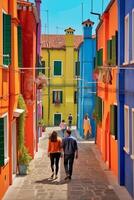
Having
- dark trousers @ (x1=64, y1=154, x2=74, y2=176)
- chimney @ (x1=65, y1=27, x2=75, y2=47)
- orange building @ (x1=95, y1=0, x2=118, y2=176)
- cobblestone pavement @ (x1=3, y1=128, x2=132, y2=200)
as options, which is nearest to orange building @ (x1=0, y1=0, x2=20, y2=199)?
cobblestone pavement @ (x1=3, y1=128, x2=132, y2=200)

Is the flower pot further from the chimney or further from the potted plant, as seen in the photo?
the chimney

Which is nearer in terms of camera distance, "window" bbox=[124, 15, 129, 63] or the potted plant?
"window" bbox=[124, 15, 129, 63]

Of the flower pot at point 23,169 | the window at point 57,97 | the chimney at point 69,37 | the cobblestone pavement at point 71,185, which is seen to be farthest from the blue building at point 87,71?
the flower pot at point 23,169

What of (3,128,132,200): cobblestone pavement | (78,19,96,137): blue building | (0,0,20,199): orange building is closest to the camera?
(0,0,20,199): orange building

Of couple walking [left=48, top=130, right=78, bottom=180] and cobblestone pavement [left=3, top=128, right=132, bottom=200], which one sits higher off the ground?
couple walking [left=48, top=130, right=78, bottom=180]

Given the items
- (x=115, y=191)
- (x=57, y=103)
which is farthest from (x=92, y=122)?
(x=115, y=191)

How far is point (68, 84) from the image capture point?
4747 centimetres

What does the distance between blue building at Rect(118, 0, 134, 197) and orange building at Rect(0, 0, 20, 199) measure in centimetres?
336

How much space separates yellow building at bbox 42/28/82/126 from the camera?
46.8 metres

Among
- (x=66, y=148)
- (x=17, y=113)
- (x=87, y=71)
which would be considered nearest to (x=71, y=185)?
(x=66, y=148)

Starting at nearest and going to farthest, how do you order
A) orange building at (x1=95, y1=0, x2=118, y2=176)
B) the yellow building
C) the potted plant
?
the potted plant < orange building at (x1=95, y1=0, x2=118, y2=176) < the yellow building

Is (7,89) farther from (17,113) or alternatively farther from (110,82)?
(110,82)

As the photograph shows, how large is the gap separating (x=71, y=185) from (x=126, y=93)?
343 centimetres

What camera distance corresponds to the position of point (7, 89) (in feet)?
48.6
